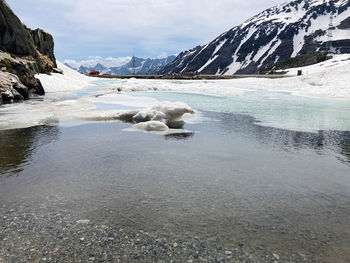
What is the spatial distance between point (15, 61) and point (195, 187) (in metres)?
37.3

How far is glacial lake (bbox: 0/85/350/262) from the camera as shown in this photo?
514 centimetres

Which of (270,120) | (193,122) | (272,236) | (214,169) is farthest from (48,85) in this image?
(272,236)

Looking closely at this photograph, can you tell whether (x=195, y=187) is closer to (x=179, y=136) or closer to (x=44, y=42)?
(x=179, y=136)

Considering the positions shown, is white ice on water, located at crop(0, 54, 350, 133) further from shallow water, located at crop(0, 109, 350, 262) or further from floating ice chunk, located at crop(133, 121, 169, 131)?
shallow water, located at crop(0, 109, 350, 262)

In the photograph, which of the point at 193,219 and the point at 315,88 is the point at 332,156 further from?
the point at 315,88

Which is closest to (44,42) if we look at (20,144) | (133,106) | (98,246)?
(133,106)

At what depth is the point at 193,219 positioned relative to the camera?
5.67 meters

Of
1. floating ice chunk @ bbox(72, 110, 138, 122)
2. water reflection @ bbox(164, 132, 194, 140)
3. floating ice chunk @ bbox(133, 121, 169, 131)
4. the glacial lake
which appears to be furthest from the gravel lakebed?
floating ice chunk @ bbox(72, 110, 138, 122)

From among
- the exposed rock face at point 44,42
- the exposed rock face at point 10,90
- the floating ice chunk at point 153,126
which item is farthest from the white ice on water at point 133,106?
the exposed rock face at point 44,42

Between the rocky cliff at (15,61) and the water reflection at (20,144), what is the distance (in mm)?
15591

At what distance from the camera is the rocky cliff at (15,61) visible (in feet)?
93.8

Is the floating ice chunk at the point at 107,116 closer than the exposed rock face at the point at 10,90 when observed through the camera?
Yes

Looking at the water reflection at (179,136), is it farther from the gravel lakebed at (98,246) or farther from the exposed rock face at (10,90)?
the exposed rock face at (10,90)

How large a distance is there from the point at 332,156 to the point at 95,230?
9.85 metres
